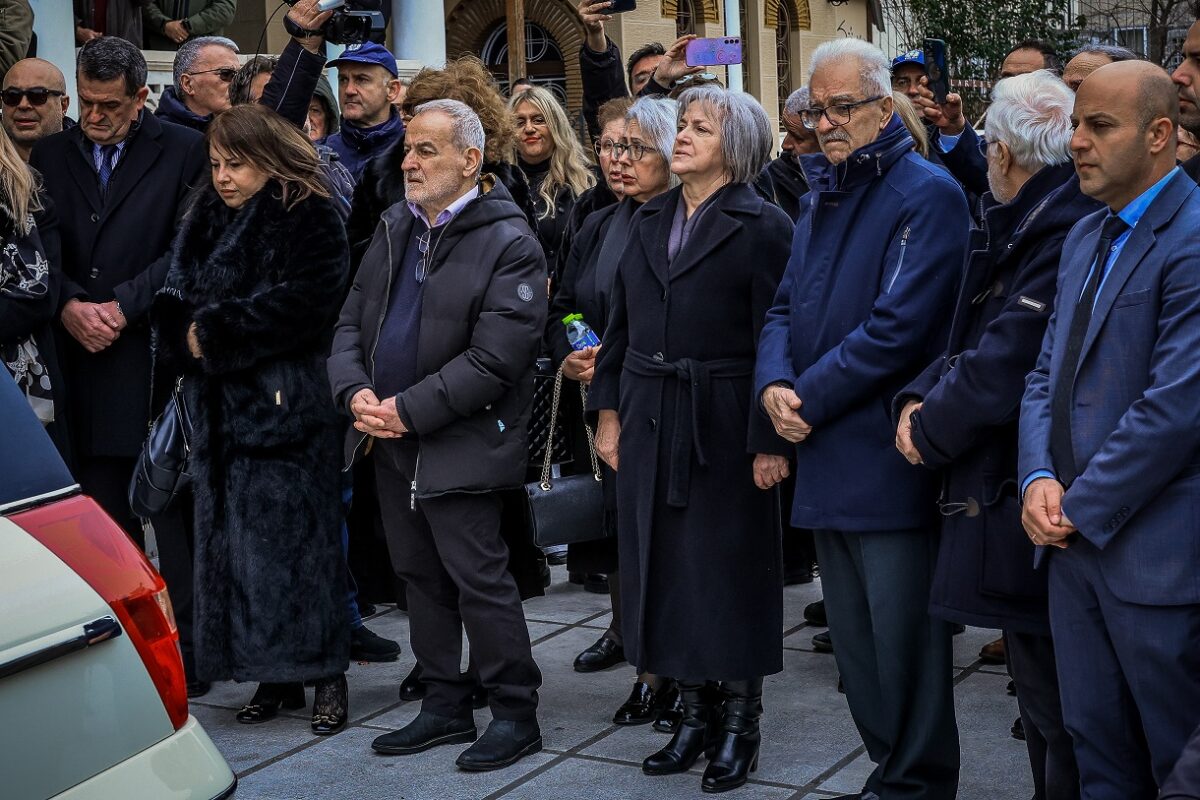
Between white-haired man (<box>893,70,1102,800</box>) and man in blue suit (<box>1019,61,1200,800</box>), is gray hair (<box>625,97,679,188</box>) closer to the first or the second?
white-haired man (<box>893,70,1102,800</box>)

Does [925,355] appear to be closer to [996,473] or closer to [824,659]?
[996,473]

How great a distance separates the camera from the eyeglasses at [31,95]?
21.9 ft

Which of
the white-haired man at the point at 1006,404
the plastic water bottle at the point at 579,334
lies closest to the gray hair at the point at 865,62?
the white-haired man at the point at 1006,404

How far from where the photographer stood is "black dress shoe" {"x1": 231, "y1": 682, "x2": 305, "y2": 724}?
541 centimetres

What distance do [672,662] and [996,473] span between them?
132 cm

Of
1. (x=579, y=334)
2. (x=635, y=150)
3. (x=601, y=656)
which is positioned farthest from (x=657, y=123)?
(x=601, y=656)

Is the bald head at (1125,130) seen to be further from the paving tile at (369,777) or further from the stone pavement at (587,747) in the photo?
the paving tile at (369,777)

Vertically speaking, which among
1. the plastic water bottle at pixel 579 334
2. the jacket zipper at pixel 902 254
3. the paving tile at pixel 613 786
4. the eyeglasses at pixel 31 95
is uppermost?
the eyeglasses at pixel 31 95

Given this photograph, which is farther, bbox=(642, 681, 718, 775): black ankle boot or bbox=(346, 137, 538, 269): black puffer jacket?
bbox=(346, 137, 538, 269): black puffer jacket

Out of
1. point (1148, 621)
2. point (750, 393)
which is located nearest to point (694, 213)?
point (750, 393)

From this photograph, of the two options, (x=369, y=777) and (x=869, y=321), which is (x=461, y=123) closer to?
(x=869, y=321)

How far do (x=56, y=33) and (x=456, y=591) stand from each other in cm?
618

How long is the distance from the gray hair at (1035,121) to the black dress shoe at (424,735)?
2.57 metres

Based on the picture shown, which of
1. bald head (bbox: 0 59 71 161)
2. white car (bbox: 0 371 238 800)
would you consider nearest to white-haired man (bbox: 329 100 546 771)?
white car (bbox: 0 371 238 800)
